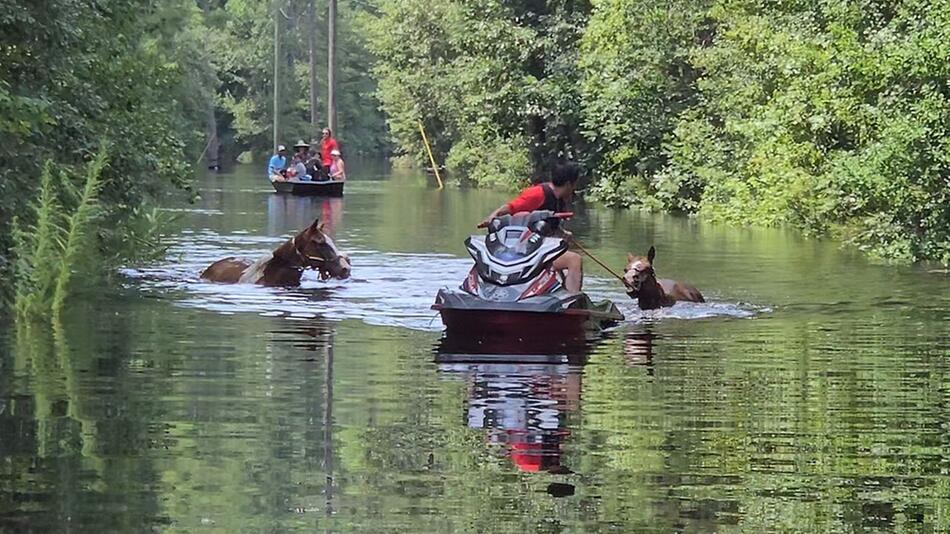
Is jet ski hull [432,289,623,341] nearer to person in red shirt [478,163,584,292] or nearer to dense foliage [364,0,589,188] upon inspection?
person in red shirt [478,163,584,292]

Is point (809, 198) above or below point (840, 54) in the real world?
below

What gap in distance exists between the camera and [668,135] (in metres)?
44.8

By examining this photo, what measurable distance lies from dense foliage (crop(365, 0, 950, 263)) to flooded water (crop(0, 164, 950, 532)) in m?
6.00

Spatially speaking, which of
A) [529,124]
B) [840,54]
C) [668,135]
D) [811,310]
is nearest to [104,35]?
[811,310]

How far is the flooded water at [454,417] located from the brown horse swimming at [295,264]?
287 millimetres

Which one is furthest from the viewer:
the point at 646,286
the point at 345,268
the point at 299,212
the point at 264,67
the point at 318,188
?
the point at 264,67

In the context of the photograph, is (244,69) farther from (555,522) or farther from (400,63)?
(555,522)

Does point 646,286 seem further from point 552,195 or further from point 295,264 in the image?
point 295,264

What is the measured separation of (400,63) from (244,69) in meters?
35.2

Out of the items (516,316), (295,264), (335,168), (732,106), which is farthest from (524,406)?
(335,168)

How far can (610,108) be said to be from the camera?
4584cm

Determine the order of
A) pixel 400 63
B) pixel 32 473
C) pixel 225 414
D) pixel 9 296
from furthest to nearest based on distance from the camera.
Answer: pixel 400 63 < pixel 9 296 < pixel 225 414 < pixel 32 473

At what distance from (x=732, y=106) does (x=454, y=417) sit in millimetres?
30968

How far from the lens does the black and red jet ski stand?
1477 centimetres
